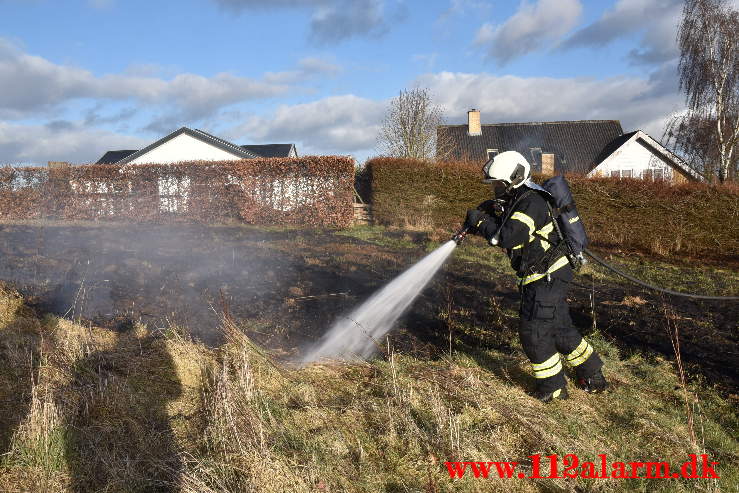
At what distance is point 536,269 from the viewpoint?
3934 millimetres

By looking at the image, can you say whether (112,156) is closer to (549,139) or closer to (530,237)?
(549,139)

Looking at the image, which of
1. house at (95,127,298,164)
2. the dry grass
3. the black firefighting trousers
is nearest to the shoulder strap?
the black firefighting trousers

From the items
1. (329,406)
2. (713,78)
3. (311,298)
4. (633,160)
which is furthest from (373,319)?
(633,160)

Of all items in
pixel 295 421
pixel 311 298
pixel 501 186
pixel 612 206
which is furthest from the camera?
pixel 612 206

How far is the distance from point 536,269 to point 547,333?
0.51 meters

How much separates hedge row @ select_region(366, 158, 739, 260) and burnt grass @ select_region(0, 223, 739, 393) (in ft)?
10.6

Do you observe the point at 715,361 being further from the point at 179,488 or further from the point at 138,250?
the point at 138,250

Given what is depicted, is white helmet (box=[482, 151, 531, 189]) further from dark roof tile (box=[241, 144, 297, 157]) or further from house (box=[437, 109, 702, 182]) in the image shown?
dark roof tile (box=[241, 144, 297, 157])

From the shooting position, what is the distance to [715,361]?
5.05 m

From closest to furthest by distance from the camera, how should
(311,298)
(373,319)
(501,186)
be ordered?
1. (501,186)
2. (373,319)
3. (311,298)

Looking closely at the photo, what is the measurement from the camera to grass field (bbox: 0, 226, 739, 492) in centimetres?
274

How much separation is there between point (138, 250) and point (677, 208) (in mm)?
12270

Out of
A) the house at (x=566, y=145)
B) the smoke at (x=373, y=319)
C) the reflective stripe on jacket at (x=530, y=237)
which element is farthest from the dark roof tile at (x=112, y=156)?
the reflective stripe on jacket at (x=530, y=237)

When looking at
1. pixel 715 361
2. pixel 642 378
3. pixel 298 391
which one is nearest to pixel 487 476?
pixel 298 391
